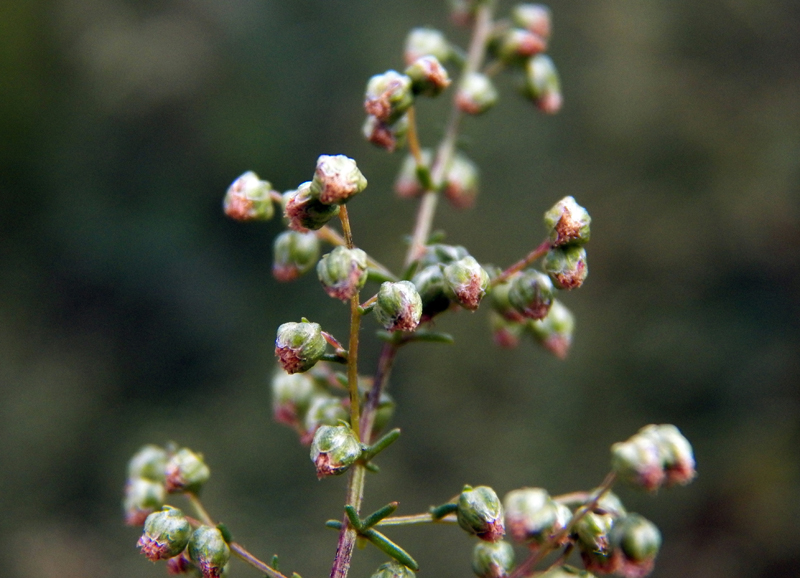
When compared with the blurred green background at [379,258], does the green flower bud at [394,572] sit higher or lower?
lower

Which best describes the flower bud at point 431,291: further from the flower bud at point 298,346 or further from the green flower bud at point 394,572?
the green flower bud at point 394,572

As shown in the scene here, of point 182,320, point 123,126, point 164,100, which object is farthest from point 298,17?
point 182,320

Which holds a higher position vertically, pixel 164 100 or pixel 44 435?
pixel 164 100

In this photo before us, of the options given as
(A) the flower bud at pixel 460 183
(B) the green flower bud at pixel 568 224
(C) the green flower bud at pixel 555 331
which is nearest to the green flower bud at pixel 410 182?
(A) the flower bud at pixel 460 183

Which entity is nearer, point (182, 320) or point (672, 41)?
point (672, 41)

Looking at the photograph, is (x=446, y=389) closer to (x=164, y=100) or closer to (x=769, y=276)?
(x=769, y=276)

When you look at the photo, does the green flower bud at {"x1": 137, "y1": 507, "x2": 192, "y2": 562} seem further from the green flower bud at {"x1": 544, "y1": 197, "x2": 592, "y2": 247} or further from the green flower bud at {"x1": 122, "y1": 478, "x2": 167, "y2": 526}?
the green flower bud at {"x1": 544, "y1": 197, "x2": 592, "y2": 247}
